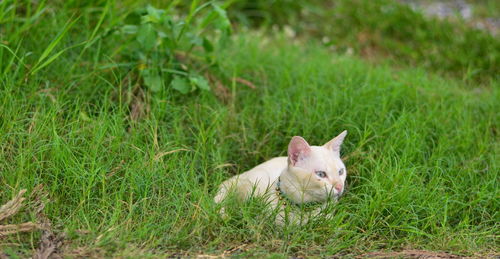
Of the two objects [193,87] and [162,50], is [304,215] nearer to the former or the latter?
[193,87]

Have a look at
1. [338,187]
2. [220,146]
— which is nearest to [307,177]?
[338,187]

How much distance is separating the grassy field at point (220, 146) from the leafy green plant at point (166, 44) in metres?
0.10

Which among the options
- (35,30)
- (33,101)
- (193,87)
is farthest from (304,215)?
(35,30)

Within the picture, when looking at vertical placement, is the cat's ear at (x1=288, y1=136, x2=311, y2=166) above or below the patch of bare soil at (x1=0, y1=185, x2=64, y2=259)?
above

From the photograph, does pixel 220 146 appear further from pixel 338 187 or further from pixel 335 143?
pixel 338 187

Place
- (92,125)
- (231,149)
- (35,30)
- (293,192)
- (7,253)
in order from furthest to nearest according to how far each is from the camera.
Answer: (35,30) < (231,149) < (92,125) < (293,192) < (7,253)

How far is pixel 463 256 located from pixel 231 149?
55.8 inches

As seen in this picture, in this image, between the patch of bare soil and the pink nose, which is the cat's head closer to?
the pink nose

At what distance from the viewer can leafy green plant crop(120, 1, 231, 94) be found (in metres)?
3.37

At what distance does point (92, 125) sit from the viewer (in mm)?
3123

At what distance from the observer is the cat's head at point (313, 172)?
2.64m

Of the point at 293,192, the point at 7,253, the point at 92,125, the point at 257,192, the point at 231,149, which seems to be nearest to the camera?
the point at 7,253

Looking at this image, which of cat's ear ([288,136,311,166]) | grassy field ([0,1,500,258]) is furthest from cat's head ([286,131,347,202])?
grassy field ([0,1,500,258])

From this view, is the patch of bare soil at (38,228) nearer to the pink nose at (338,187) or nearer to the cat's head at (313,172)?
the cat's head at (313,172)
